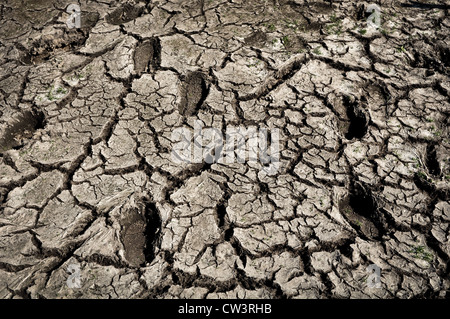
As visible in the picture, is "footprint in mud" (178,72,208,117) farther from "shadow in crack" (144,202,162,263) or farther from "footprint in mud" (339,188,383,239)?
"footprint in mud" (339,188,383,239)

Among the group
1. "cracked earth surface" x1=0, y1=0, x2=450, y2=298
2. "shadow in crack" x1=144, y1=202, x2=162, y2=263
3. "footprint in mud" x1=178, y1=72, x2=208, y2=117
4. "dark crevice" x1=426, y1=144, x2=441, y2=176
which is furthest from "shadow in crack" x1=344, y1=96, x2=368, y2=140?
"shadow in crack" x1=144, y1=202, x2=162, y2=263

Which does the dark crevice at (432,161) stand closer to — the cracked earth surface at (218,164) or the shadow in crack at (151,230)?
the cracked earth surface at (218,164)

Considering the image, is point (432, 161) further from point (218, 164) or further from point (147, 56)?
point (147, 56)

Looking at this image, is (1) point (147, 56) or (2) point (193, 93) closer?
(2) point (193, 93)

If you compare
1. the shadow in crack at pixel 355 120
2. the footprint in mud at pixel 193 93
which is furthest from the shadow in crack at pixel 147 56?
the shadow in crack at pixel 355 120

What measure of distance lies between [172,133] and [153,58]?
65 cm

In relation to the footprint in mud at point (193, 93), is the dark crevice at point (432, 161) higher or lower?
lower

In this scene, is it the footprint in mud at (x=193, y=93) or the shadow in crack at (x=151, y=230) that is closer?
the shadow in crack at (x=151, y=230)

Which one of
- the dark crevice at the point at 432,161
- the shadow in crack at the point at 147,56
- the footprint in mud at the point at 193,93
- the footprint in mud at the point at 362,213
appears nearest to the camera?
the footprint in mud at the point at 362,213

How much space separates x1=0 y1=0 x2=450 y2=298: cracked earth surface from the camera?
2074 millimetres

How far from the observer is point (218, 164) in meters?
2.43

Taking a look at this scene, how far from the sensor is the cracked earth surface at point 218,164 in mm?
2074

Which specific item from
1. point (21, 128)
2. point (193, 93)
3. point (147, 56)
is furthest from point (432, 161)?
point (21, 128)

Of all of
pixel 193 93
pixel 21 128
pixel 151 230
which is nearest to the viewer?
pixel 151 230
